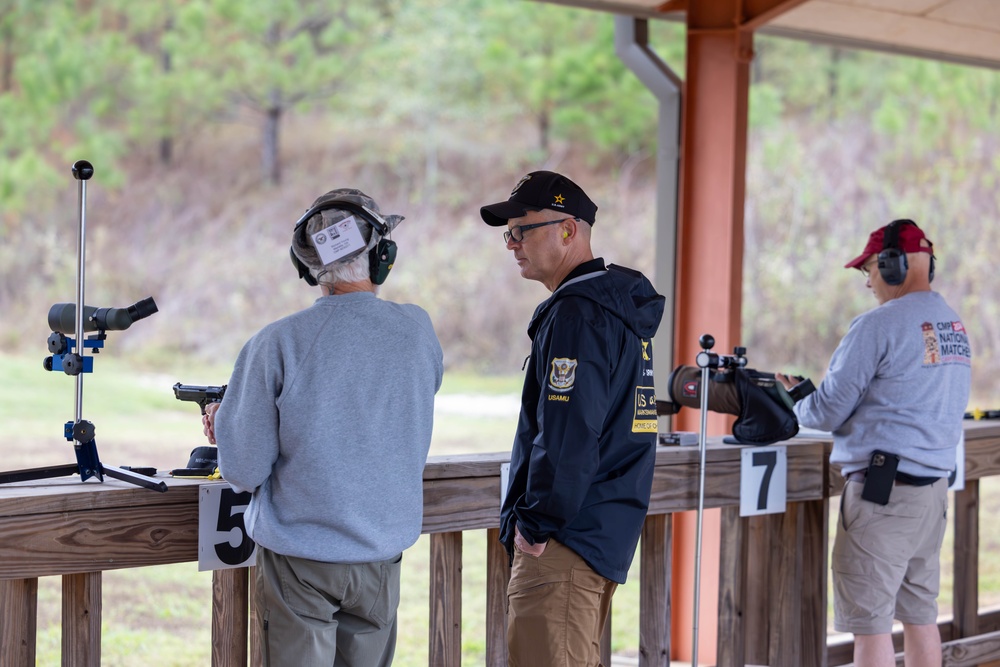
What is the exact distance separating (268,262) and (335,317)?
12.9 m

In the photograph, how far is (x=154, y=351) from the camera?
1374cm

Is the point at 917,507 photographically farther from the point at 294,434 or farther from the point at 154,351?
the point at 154,351

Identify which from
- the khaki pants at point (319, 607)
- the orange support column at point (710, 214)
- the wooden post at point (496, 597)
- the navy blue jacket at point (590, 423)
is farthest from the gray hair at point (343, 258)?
the orange support column at point (710, 214)

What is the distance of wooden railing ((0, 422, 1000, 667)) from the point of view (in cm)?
218

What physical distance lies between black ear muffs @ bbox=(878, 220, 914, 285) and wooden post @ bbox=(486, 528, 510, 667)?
4.27 ft

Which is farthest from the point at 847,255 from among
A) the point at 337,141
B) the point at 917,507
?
the point at 917,507

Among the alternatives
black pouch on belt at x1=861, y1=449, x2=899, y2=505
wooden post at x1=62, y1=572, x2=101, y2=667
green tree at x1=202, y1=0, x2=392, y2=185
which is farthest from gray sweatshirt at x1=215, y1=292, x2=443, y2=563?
green tree at x1=202, y1=0, x2=392, y2=185

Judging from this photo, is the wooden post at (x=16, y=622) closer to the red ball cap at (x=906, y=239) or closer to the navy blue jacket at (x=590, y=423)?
the navy blue jacket at (x=590, y=423)

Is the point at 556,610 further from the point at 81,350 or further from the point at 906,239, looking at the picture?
the point at 906,239

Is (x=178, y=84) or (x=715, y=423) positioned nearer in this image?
(x=715, y=423)

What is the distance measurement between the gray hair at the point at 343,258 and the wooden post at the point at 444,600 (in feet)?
2.85

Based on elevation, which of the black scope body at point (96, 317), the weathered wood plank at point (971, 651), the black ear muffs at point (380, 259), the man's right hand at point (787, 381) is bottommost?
the weathered wood plank at point (971, 651)

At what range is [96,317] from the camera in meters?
2.27

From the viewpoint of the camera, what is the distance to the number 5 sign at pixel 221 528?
2.29 meters
